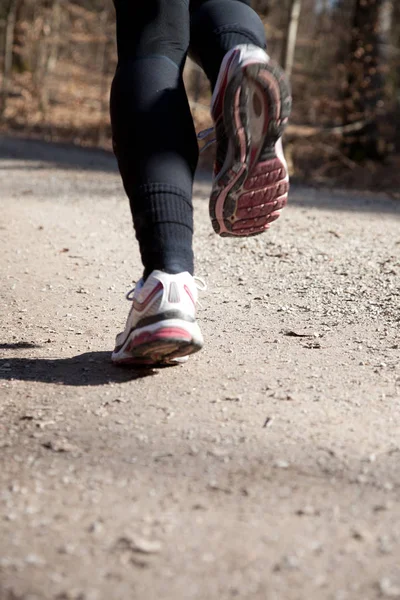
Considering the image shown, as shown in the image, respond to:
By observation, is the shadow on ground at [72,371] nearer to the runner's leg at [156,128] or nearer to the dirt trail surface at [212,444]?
the dirt trail surface at [212,444]

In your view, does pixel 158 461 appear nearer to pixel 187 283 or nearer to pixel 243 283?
pixel 187 283

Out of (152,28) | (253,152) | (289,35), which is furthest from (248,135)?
(289,35)

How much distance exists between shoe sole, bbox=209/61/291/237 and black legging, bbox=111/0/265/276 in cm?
11

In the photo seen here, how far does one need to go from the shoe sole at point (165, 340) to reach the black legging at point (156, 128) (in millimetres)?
128

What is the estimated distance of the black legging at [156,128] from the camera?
1.70m

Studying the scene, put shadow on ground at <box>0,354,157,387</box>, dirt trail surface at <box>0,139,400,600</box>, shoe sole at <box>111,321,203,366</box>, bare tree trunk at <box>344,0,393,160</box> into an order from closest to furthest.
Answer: dirt trail surface at <box>0,139,400,600</box> < shoe sole at <box>111,321,203,366</box> < shadow on ground at <box>0,354,157,387</box> < bare tree trunk at <box>344,0,393,160</box>

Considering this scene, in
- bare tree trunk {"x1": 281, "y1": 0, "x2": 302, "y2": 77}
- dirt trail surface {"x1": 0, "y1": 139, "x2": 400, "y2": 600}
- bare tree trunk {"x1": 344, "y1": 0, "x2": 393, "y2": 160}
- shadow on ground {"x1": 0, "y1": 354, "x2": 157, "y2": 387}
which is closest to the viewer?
dirt trail surface {"x1": 0, "y1": 139, "x2": 400, "y2": 600}

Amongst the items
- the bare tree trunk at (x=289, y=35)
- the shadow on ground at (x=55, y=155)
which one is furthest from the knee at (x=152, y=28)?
the bare tree trunk at (x=289, y=35)

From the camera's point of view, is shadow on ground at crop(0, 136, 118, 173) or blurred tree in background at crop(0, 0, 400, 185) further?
blurred tree in background at crop(0, 0, 400, 185)

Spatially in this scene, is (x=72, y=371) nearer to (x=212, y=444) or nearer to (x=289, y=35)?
(x=212, y=444)

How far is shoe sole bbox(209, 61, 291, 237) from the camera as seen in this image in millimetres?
1696

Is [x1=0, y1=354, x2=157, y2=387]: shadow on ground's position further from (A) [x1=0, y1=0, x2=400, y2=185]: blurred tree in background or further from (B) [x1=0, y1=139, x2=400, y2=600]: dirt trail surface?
(A) [x1=0, y1=0, x2=400, y2=185]: blurred tree in background

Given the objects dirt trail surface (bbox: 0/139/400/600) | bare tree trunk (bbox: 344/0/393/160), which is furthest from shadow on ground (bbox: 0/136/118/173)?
dirt trail surface (bbox: 0/139/400/600)

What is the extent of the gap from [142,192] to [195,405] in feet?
1.59
